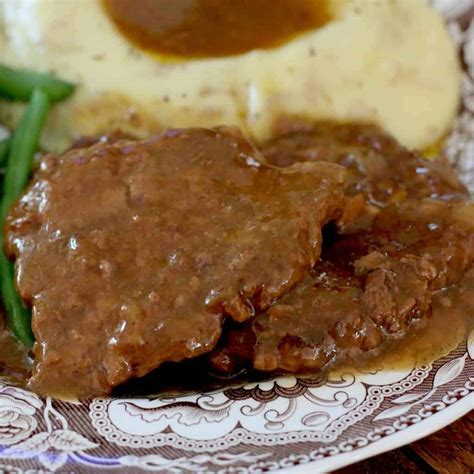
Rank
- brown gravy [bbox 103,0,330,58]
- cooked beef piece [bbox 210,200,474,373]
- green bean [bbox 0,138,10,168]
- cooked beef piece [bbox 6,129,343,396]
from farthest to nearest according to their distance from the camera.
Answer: brown gravy [bbox 103,0,330,58], green bean [bbox 0,138,10,168], cooked beef piece [bbox 210,200,474,373], cooked beef piece [bbox 6,129,343,396]

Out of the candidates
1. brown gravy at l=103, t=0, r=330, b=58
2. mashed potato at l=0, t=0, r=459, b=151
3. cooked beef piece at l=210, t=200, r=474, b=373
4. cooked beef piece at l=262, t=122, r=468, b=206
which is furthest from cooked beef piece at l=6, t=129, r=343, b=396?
brown gravy at l=103, t=0, r=330, b=58

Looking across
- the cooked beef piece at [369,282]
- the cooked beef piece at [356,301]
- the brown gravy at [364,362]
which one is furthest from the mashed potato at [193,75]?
the brown gravy at [364,362]

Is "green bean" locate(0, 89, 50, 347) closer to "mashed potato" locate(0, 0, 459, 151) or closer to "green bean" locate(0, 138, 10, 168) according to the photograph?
"green bean" locate(0, 138, 10, 168)

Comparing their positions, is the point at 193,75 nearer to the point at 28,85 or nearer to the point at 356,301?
the point at 28,85

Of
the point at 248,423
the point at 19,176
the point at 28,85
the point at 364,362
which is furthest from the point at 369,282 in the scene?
the point at 28,85

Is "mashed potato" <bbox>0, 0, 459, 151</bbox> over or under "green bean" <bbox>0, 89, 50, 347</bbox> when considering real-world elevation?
over

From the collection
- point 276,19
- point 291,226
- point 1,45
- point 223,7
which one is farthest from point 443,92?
point 1,45

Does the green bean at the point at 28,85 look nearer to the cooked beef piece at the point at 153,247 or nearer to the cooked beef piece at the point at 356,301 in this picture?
the cooked beef piece at the point at 153,247

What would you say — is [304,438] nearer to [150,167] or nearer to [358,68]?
[150,167]
